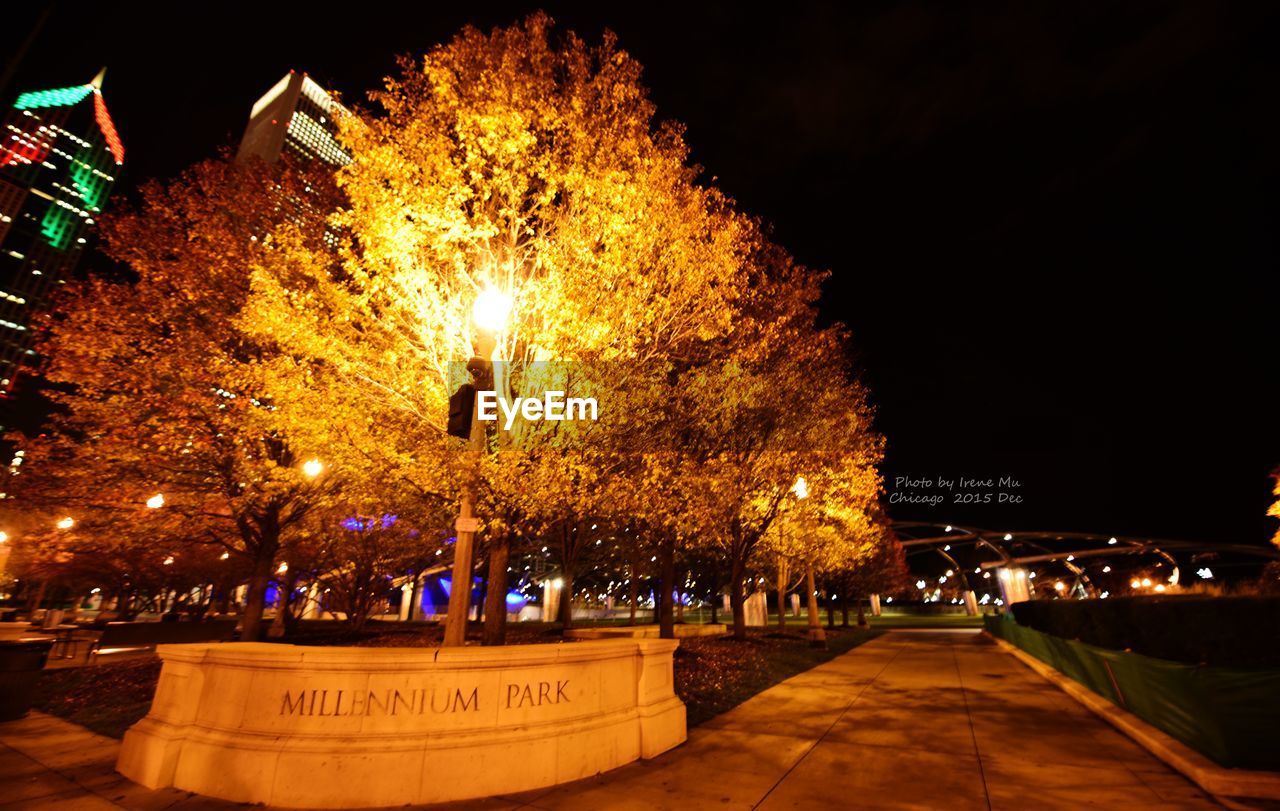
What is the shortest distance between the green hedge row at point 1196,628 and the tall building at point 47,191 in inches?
6460

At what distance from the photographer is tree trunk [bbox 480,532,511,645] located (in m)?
9.24

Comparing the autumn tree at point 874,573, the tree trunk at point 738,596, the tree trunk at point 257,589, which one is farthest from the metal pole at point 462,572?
the autumn tree at point 874,573

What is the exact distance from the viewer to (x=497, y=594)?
30.6 feet

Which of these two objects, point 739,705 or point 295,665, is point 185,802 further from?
point 739,705

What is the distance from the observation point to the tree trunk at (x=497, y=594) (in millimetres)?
9242

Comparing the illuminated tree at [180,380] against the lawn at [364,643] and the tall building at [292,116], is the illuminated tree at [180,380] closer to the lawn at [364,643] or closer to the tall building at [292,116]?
the lawn at [364,643]

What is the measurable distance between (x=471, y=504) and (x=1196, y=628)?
13.3m

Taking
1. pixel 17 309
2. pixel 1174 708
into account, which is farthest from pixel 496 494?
pixel 17 309

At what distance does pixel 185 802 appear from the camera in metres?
5.48

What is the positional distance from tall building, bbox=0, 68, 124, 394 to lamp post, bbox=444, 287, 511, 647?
156 meters

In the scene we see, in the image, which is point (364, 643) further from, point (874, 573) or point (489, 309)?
point (874, 573)

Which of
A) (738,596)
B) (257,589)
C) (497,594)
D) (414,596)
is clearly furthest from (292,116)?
(497,594)

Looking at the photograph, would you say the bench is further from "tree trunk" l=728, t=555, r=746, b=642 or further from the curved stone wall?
"tree trunk" l=728, t=555, r=746, b=642

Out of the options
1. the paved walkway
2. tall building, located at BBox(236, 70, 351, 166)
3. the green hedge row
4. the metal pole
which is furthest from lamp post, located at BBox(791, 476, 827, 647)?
tall building, located at BBox(236, 70, 351, 166)
